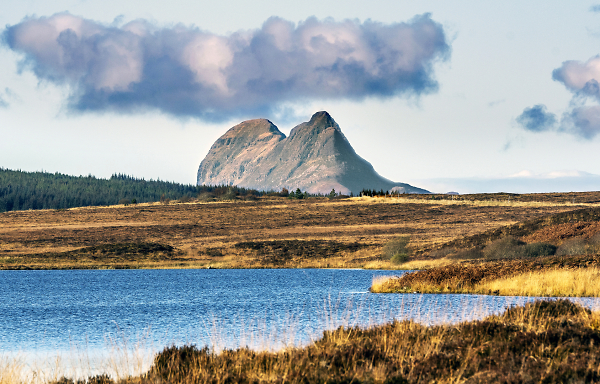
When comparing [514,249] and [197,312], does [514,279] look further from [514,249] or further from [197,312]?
[514,249]

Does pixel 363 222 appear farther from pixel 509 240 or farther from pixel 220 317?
pixel 220 317

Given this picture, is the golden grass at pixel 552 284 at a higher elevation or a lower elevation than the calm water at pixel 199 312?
higher

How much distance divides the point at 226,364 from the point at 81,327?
55.9ft

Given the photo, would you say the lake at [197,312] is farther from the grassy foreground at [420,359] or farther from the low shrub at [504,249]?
the low shrub at [504,249]

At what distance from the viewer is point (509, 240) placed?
73000 mm

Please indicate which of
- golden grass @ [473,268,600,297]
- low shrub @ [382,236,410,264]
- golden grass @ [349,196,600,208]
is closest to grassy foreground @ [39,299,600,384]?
golden grass @ [473,268,600,297]

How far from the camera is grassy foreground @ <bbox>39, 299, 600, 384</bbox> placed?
12.8m

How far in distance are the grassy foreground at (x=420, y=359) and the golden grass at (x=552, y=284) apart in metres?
18.2

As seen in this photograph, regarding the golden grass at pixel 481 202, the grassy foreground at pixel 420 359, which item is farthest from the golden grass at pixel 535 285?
the golden grass at pixel 481 202

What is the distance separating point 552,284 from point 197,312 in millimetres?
19339

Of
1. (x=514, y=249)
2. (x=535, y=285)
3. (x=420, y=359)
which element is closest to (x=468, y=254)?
(x=514, y=249)

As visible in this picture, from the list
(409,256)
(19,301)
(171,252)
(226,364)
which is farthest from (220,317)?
(171,252)

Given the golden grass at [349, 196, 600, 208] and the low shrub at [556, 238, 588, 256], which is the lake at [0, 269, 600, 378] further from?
the golden grass at [349, 196, 600, 208]

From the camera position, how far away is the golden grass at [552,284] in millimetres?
34812
